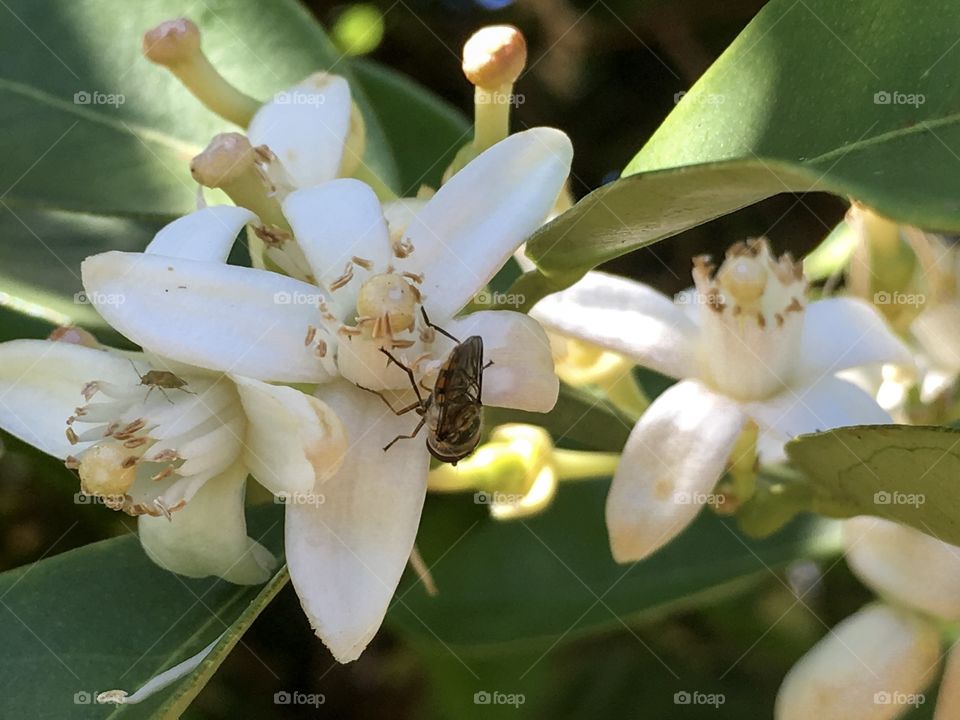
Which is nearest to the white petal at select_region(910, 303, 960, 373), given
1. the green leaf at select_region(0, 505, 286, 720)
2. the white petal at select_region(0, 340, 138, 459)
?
the green leaf at select_region(0, 505, 286, 720)

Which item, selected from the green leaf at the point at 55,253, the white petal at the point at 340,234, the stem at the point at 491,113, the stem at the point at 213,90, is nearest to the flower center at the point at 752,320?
the stem at the point at 491,113

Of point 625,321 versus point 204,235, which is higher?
point 204,235

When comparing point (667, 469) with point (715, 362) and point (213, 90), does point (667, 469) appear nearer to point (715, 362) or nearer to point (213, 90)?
point (715, 362)

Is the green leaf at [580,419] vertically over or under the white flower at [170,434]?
under

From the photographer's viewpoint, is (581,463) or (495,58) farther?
(581,463)

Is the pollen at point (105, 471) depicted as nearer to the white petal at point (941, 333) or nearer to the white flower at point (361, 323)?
the white flower at point (361, 323)

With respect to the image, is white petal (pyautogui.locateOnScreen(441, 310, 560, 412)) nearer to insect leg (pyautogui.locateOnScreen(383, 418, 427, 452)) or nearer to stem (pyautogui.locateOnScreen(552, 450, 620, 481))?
insect leg (pyautogui.locateOnScreen(383, 418, 427, 452))

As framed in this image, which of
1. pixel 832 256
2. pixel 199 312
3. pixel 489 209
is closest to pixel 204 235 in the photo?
pixel 199 312
